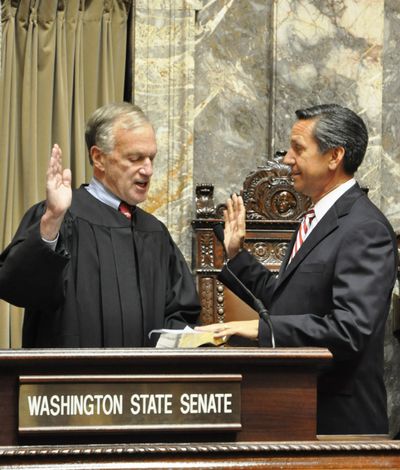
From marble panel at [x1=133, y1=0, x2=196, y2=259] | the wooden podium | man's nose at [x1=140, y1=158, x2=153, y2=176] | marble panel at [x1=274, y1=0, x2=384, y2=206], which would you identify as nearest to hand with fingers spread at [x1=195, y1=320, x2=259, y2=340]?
the wooden podium

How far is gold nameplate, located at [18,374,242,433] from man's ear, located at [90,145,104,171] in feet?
5.27

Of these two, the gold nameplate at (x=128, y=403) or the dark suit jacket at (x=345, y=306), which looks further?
the dark suit jacket at (x=345, y=306)

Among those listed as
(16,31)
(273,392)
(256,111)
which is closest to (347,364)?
(273,392)

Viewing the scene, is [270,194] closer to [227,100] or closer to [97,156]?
[227,100]

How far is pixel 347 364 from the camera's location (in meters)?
3.64

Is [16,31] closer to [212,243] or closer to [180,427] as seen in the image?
[212,243]

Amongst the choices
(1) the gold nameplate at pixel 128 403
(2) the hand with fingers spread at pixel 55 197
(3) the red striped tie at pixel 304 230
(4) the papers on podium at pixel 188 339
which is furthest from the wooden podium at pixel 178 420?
(3) the red striped tie at pixel 304 230

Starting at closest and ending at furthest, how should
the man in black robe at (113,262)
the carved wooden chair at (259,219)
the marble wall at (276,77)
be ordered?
1. the man in black robe at (113,262)
2. the carved wooden chair at (259,219)
3. the marble wall at (276,77)

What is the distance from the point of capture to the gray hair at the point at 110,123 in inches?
168

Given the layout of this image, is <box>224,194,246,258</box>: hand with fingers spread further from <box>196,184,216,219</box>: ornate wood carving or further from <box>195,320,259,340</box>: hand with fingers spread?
<box>196,184,216,219</box>: ornate wood carving

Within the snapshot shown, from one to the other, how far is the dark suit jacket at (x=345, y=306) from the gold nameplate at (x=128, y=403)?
1.98 feet

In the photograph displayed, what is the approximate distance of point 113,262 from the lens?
423 cm

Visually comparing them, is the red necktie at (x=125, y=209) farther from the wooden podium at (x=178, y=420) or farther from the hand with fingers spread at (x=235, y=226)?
the wooden podium at (x=178, y=420)

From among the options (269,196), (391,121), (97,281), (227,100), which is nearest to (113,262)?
(97,281)
